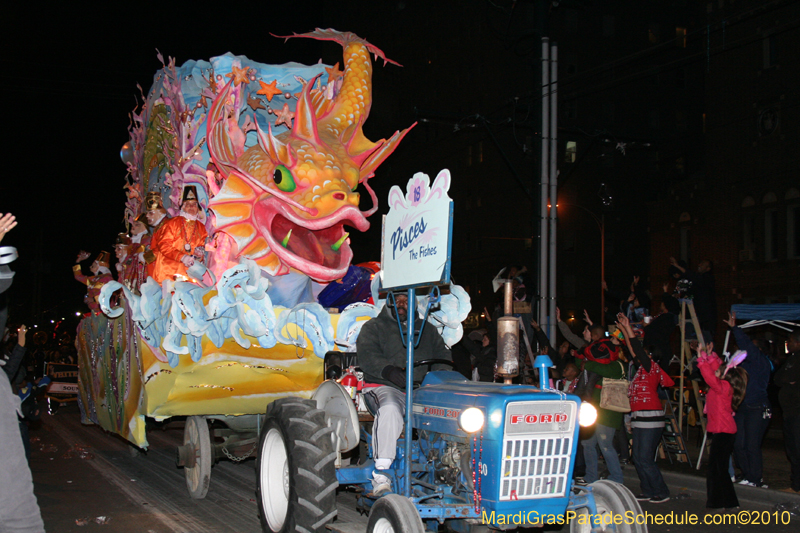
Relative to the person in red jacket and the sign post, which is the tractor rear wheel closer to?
the sign post

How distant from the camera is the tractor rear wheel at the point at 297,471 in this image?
17.7ft

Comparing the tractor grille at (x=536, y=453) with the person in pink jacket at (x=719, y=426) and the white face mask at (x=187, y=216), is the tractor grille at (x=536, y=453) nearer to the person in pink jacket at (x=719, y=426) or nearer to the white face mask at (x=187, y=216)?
the person in pink jacket at (x=719, y=426)

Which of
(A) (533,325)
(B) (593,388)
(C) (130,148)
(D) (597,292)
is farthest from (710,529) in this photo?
(D) (597,292)

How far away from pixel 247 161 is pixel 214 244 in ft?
3.57

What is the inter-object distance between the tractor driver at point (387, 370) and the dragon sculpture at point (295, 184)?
8.04ft

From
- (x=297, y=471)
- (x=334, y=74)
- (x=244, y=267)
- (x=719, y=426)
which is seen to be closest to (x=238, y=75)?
(x=334, y=74)

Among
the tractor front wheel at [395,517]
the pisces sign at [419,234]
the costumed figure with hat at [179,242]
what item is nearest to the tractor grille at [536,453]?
the tractor front wheel at [395,517]

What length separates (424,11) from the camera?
159ft

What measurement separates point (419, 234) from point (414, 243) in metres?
0.09

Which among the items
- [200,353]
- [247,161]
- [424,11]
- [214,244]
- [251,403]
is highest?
[424,11]

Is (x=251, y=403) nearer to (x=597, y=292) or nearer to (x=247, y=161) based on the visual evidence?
(x=247, y=161)

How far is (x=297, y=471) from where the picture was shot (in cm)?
547

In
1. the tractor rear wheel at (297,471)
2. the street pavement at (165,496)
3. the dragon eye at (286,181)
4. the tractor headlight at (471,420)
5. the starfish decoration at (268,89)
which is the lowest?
the street pavement at (165,496)

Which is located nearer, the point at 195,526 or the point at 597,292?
the point at 195,526
